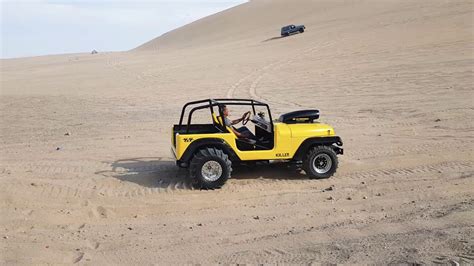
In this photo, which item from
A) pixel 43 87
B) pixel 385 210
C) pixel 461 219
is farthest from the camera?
pixel 43 87

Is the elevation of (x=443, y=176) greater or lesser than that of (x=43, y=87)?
lesser

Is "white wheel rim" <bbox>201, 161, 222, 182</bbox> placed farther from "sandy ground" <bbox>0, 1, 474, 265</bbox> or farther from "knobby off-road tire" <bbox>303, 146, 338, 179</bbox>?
"knobby off-road tire" <bbox>303, 146, 338, 179</bbox>

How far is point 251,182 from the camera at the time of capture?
8117 mm

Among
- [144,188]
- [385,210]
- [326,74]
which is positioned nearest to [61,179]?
[144,188]

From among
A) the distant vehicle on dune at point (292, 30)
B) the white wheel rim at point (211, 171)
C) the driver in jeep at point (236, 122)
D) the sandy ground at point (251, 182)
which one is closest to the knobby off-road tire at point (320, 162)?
the sandy ground at point (251, 182)

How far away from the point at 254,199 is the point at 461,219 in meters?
2.61

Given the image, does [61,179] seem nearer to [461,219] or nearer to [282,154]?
[282,154]

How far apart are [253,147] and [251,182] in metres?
0.52

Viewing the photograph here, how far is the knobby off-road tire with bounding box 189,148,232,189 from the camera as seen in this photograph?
775 cm

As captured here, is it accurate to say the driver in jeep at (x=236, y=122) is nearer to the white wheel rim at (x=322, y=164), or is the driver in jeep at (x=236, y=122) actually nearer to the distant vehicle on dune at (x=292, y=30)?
the white wheel rim at (x=322, y=164)

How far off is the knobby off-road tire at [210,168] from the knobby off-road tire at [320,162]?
1.22 meters

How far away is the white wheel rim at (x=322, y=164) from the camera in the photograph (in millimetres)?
8250

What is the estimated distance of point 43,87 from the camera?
2400 centimetres

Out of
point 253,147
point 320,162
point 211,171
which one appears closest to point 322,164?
point 320,162
